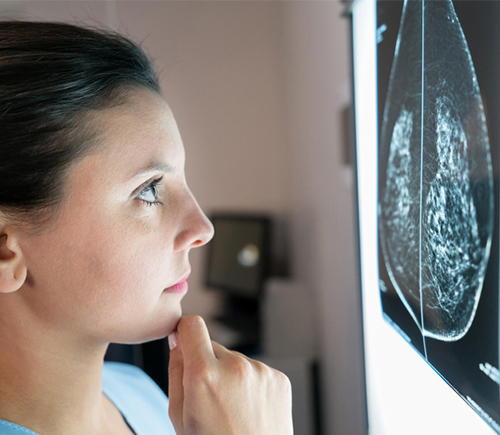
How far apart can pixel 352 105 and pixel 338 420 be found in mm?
1216

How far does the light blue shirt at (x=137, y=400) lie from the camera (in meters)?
0.92

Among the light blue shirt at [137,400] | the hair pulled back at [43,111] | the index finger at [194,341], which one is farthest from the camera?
the light blue shirt at [137,400]

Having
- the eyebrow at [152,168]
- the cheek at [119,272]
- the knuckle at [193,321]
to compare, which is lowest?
the knuckle at [193,321]

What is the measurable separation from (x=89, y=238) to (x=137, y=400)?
54 cm

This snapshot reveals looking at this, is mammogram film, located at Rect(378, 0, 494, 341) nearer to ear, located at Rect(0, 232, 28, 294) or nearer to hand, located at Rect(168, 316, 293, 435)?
hand, located at Rect(168, 316, 293, 435)

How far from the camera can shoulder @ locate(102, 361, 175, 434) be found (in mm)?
924

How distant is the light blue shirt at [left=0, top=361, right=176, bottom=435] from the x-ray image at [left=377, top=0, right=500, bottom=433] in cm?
58

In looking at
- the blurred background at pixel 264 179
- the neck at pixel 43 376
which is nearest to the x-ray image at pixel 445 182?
the neck at pixel 43 376

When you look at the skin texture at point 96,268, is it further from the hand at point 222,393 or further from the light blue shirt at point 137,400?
the light blue shirt at point 137,400

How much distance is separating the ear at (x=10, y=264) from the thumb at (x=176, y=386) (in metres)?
0.27

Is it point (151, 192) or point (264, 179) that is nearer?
point (151, 192)

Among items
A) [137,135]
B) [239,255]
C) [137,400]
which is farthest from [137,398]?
[239,255]

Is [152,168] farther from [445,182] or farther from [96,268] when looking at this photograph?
[445,182]

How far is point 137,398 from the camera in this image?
3.24 feet
